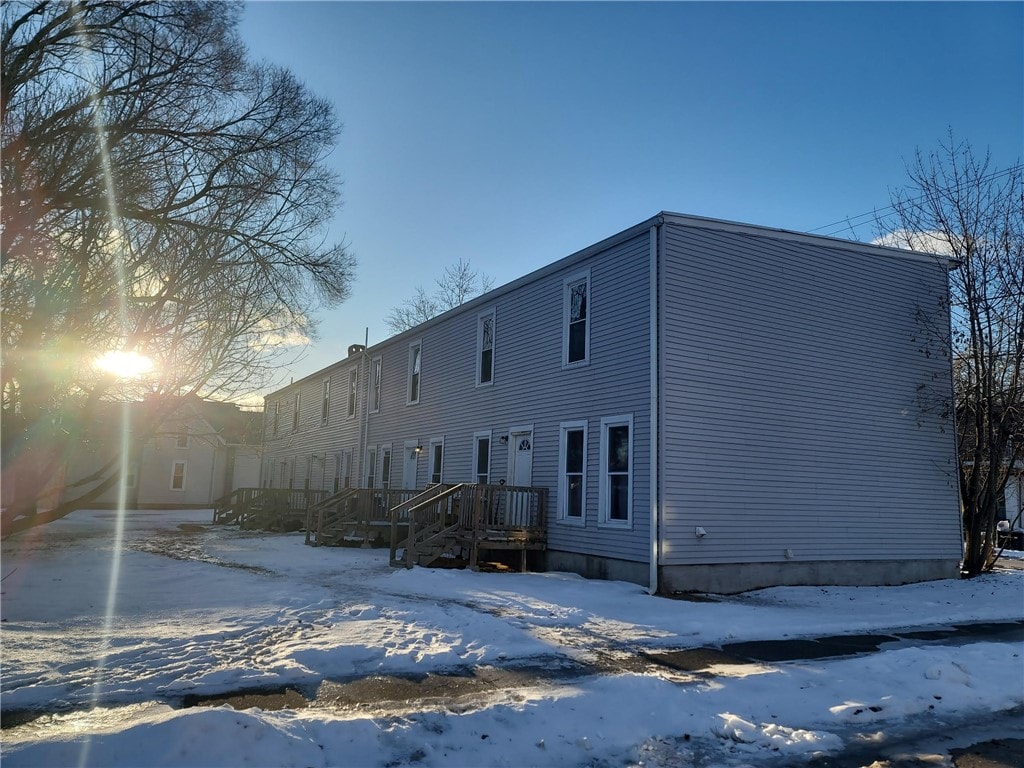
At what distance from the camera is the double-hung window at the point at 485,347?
1736cm

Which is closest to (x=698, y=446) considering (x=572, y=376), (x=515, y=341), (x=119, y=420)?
(x=572, y=376)

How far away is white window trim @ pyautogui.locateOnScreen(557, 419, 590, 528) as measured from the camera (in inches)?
531

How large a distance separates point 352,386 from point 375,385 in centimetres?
236

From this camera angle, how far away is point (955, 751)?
534cm

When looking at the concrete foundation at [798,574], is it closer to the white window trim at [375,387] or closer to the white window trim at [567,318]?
the white window trim at [567,318]

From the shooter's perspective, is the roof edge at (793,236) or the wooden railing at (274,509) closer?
the roof edge at (793,236)

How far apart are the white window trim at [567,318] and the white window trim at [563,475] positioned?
1.13 meters

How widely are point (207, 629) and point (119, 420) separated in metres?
3.18

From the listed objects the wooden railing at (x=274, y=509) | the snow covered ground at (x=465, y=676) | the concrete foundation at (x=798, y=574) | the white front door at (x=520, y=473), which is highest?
the white front door at (x=520, y=473)

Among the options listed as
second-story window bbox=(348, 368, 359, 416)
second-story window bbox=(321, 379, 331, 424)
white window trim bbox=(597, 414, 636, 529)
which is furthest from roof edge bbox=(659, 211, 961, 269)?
second-story window bbox=(321, 379, 331, 424)

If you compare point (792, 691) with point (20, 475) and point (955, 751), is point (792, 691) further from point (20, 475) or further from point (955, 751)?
point (20, 475)

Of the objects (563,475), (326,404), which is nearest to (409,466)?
(563,475)

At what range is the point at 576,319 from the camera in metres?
14.6

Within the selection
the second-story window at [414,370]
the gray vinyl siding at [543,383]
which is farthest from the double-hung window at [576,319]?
the second-story window at [414,370]
